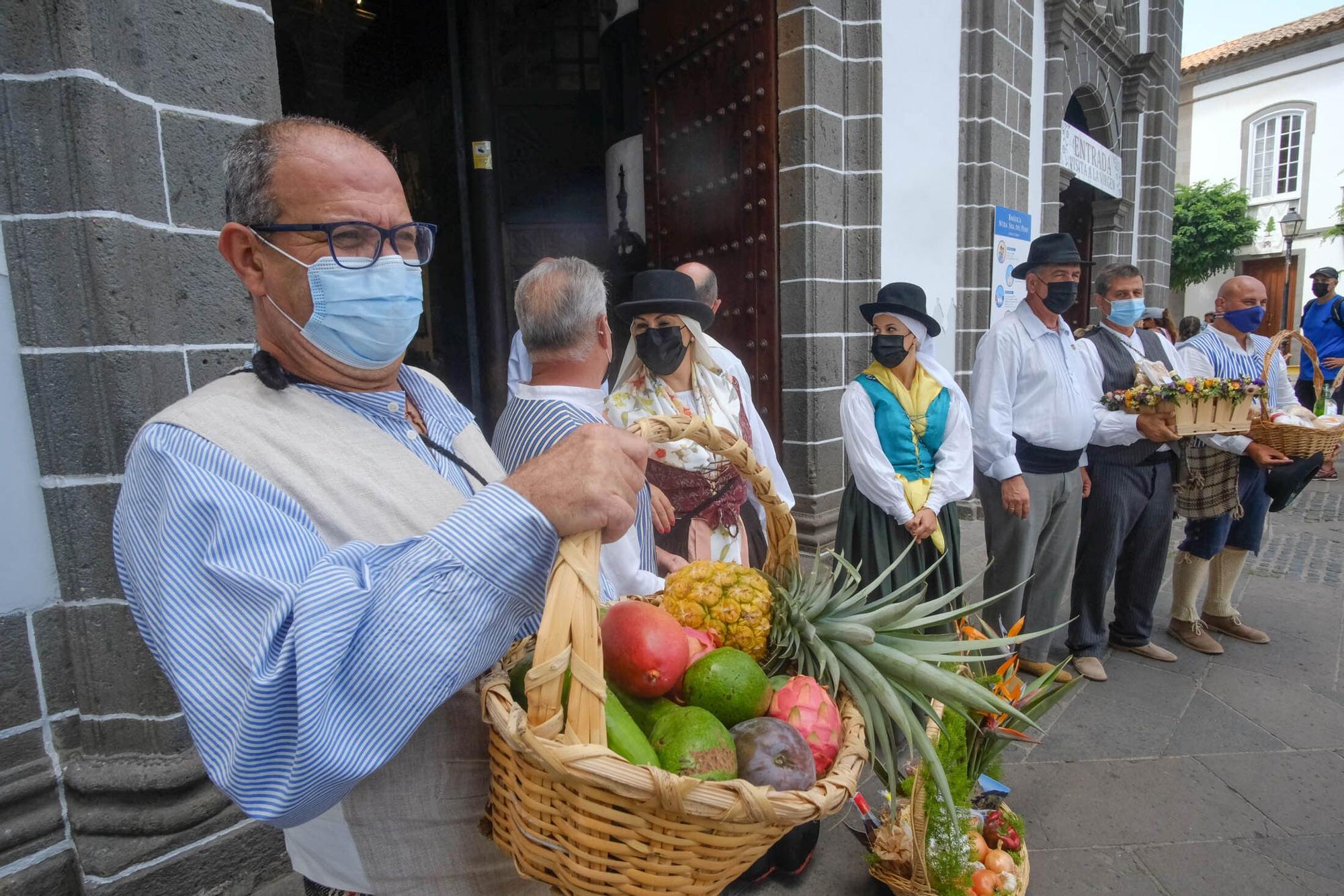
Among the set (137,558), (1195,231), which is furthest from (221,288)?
(1195,231)

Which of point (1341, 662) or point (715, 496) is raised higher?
point (715, 496)

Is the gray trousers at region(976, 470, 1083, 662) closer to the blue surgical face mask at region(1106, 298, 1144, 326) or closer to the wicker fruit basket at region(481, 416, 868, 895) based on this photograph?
the blue surgical face mask at region(1106, 298, 1144, 326)

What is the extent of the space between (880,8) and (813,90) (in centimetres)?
90

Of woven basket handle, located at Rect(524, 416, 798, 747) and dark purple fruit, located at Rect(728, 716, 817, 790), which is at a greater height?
woven basket handle, located at Rect(524, 416, 798, 747)

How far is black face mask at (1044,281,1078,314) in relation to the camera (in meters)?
3.79

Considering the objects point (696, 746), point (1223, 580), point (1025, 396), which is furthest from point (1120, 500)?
point (696, 746)

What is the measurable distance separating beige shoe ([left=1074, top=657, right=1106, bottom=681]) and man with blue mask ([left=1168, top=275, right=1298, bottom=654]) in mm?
823

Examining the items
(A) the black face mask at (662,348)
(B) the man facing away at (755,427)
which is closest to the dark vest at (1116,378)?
(B) the man facing away at (755,427)

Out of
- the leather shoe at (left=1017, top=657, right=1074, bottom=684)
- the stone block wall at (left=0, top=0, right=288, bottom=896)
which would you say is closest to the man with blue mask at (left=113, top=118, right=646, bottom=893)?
the stone block wall at (left=0, top=0, right=288, bottom=896)

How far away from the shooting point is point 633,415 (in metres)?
2.94

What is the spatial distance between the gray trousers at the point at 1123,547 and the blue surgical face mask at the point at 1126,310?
0.82m

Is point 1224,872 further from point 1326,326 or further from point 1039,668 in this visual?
point 1326,326

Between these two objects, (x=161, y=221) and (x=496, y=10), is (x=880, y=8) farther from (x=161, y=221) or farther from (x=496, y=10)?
(x=161, y=221)

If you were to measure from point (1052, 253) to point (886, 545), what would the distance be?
5.88ft
